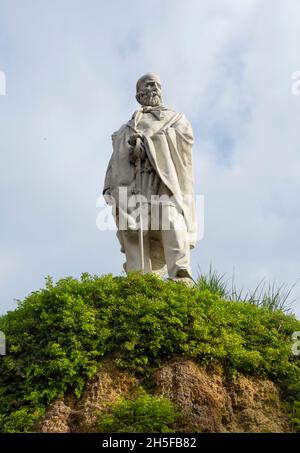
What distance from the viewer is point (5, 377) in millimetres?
9422

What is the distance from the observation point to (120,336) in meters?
9.61

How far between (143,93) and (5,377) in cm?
509

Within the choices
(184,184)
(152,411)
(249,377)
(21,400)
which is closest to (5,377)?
(21,400)

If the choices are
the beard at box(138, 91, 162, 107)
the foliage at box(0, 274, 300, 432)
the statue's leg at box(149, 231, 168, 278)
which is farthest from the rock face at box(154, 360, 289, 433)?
the beard at box(138, 91, 162, 107)

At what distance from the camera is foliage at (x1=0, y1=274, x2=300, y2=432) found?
916cm

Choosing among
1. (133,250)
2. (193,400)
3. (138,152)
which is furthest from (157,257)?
(193,400)

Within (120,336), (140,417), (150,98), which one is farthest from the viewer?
(150,98)

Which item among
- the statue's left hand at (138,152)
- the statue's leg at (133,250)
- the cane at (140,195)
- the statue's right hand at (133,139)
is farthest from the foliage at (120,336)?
the statue's right hand at (133,139)

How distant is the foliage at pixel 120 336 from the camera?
916 centimetres

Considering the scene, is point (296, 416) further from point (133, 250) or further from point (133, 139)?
point (133, 139)

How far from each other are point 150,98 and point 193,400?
535 cm

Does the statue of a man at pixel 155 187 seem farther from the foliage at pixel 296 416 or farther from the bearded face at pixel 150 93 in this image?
the foliage at pixel 296 416

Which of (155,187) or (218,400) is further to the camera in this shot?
(155,187)
